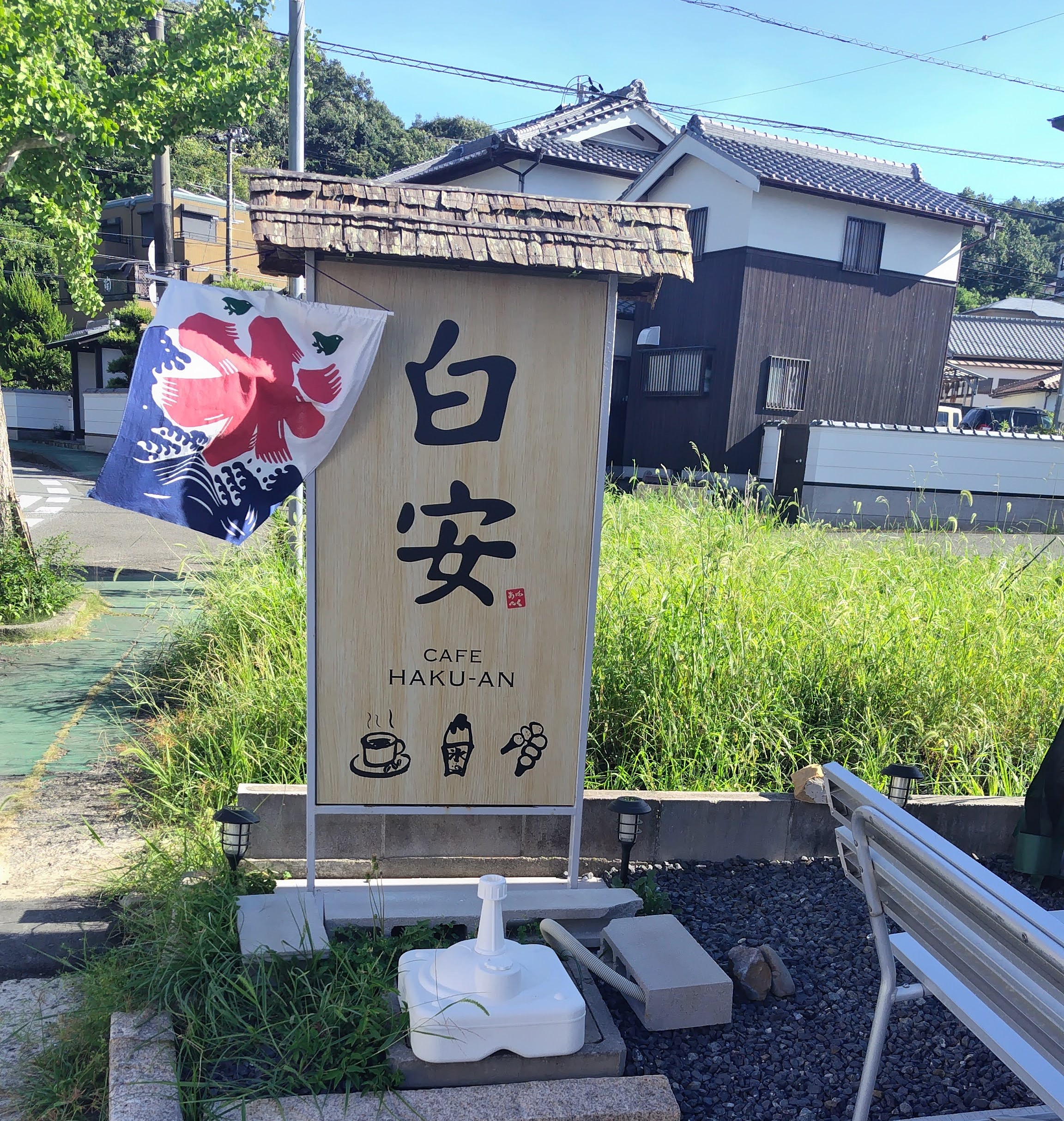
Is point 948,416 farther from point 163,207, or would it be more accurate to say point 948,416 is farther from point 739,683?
point 739,683

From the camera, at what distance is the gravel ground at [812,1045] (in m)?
2.44

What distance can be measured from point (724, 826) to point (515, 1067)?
1.62 metres

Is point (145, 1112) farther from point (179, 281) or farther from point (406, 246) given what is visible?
point (406, 246)

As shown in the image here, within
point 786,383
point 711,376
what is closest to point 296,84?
point 711,376

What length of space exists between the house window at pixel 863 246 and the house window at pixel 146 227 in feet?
76.1

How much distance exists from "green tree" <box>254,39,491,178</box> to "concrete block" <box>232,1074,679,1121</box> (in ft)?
135

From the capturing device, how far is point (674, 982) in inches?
104

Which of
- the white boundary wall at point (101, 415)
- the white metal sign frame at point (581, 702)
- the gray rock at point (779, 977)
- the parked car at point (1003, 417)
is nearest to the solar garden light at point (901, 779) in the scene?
the gray rock at point (779, 977)

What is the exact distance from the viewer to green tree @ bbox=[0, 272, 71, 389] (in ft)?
86.9

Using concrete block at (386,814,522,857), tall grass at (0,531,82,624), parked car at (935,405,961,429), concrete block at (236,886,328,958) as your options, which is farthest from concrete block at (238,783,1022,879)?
parked car at (935,405,961,429)

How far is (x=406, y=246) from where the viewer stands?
9.39 ft

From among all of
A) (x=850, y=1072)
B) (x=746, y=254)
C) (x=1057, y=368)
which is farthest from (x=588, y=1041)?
(x=1057, y=368)

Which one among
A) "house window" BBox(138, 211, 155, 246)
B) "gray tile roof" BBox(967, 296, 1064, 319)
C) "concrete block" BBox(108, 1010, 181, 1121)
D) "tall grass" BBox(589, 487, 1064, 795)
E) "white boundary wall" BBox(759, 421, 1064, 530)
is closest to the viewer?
"concrete block" BBox(108, 1010, 181, 1121)

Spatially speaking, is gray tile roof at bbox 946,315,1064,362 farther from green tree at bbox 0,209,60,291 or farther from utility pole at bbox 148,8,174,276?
green tree at bbox 0,209,60,291
